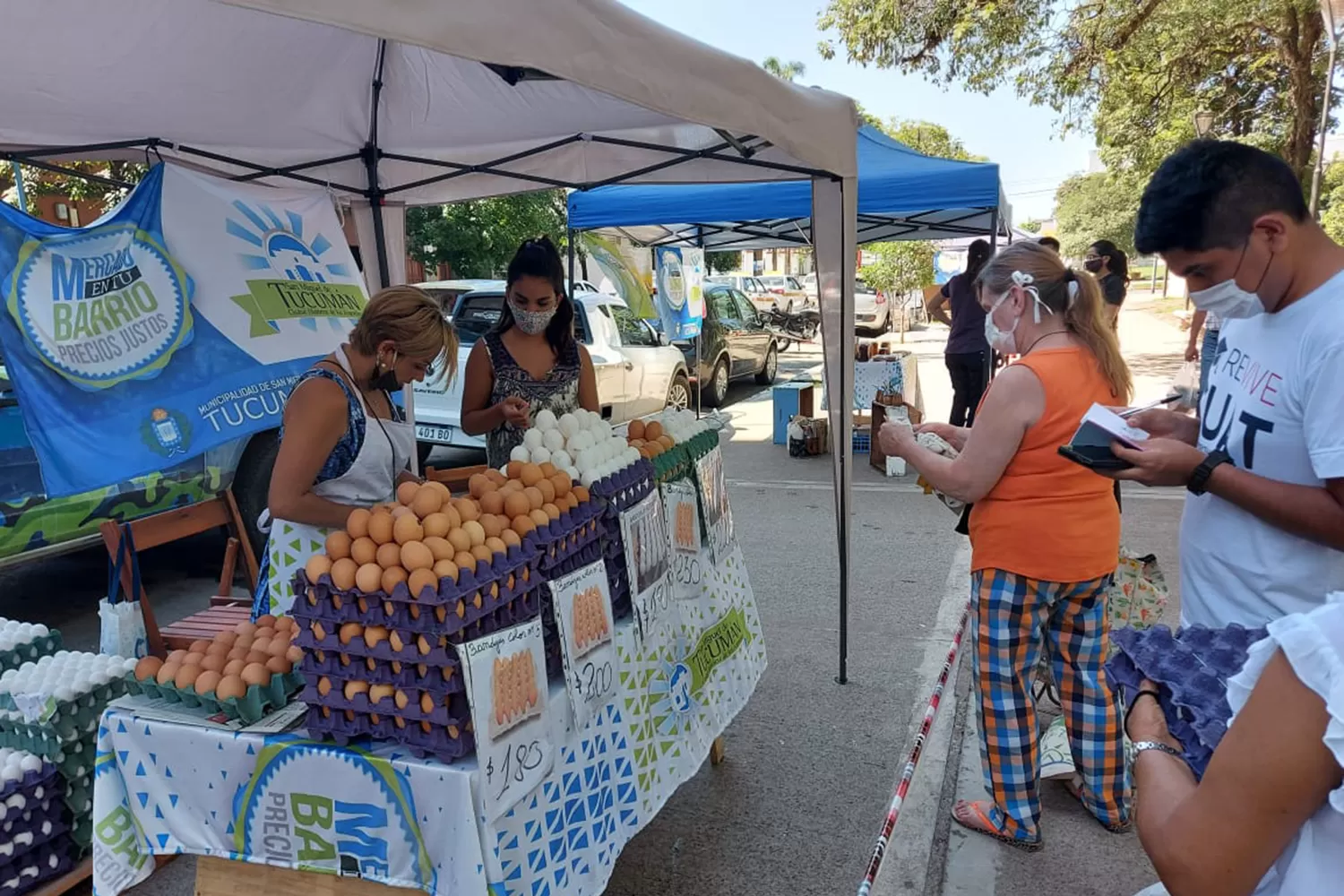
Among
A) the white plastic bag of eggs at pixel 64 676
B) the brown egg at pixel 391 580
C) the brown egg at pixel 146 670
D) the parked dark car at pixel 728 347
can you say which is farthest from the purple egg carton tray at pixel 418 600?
the parked dark car at pixel 728 347

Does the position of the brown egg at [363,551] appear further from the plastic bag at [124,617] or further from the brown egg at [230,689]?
the plastic bag at [124,617]

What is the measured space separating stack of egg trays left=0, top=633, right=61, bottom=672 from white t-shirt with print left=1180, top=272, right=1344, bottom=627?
11.6 feet

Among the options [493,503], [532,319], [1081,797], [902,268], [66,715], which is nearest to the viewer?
[493,503]

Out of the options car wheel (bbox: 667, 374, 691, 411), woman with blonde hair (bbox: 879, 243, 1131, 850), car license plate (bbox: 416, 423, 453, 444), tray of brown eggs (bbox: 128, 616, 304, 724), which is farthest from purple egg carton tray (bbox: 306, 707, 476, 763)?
car wheel (bbox: 667, 374, 691, 411)

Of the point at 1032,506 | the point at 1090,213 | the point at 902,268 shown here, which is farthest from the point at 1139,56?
the point at 1090,213

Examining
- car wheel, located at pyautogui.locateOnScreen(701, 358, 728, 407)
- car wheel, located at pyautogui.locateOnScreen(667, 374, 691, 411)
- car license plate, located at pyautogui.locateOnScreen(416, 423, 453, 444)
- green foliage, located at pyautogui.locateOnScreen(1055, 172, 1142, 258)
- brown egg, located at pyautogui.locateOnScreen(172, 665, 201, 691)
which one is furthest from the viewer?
green foliage, located at pyautogui.locateOnScreen(1055, 172, 1142, 258)

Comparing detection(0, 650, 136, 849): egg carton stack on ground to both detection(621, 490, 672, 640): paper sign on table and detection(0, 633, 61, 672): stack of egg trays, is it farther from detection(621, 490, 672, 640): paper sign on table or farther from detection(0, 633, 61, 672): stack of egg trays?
detection(621, 490, 672, 640): paper sign on table

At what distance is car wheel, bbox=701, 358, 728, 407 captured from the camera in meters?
12.6

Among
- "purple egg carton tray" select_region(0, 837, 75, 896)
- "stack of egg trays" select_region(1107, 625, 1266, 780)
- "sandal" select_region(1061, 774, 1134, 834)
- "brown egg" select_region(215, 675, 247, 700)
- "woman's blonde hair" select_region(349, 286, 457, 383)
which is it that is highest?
"woman's blonde hair" select_region(349, 286, 457, 383)

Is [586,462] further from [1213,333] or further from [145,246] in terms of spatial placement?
[1213,333]

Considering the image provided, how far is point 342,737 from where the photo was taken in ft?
5.56

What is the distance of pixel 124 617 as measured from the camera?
9.32 ft

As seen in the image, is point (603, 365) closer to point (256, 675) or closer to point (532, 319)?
point (532, 319)

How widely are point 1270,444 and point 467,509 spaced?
170 centimetres
